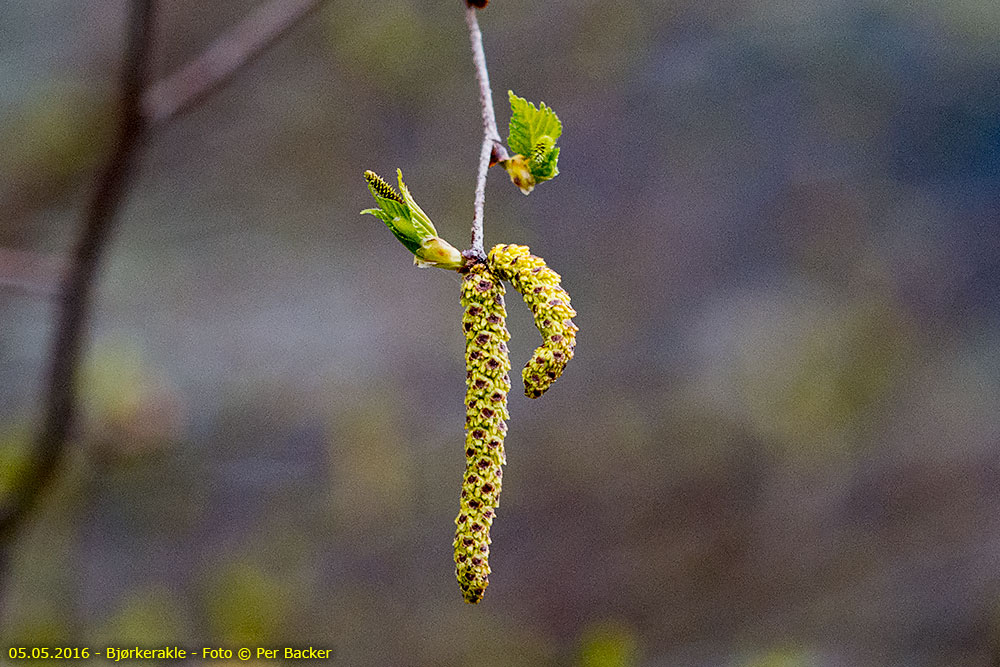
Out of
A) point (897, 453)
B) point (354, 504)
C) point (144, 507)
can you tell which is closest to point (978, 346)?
point (897, 453)

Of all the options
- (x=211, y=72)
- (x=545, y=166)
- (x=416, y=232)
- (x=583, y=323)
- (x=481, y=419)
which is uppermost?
(x=583, y=323)

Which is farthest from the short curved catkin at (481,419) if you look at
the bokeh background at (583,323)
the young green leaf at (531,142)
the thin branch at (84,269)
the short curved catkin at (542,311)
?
the bokeh background at (583,323)

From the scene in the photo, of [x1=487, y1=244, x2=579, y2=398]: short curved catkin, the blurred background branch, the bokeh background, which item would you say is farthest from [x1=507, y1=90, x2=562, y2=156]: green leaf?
the bokeh background

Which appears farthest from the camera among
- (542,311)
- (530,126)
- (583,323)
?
(583,323)

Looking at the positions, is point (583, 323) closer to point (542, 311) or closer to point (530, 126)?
point (530, 126)

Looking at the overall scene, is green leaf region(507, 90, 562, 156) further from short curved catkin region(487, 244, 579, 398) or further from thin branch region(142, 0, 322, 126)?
thin branch region(142, 0, 322, 126)

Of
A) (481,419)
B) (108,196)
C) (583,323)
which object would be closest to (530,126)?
(481,419)

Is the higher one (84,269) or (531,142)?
(84,269)
